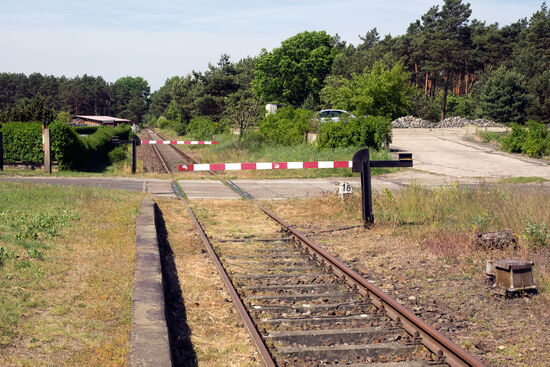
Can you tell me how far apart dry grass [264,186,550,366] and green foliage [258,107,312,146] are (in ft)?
50.4

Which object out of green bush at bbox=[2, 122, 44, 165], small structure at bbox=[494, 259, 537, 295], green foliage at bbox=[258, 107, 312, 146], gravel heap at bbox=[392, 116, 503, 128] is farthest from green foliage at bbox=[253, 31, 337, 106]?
small structure at bbox=[494, 259, 537, 295]

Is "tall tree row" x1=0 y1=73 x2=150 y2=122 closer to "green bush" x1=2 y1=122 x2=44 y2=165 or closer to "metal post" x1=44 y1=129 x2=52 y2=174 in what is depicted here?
"green bush" x1=2 y1=122 x2=44 y2=165

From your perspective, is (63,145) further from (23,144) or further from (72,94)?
(72,94)

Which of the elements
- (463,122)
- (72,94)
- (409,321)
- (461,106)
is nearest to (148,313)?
(409,321)

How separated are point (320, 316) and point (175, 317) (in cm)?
164

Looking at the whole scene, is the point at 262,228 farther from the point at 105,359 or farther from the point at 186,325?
the point at 105,359

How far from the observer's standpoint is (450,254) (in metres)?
9.03

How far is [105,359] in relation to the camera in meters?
4.75

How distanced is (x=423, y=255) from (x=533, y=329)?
326cm

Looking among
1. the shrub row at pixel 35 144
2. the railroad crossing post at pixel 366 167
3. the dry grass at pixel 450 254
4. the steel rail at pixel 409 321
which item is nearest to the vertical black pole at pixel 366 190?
the railroad crossing post at pixel 366 167

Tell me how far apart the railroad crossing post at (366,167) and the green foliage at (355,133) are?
48.8ft

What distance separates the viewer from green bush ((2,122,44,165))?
2353 cm

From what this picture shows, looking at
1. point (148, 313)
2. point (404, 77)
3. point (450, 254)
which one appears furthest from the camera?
point (404, 77)

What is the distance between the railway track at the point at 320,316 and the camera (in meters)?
5.22
